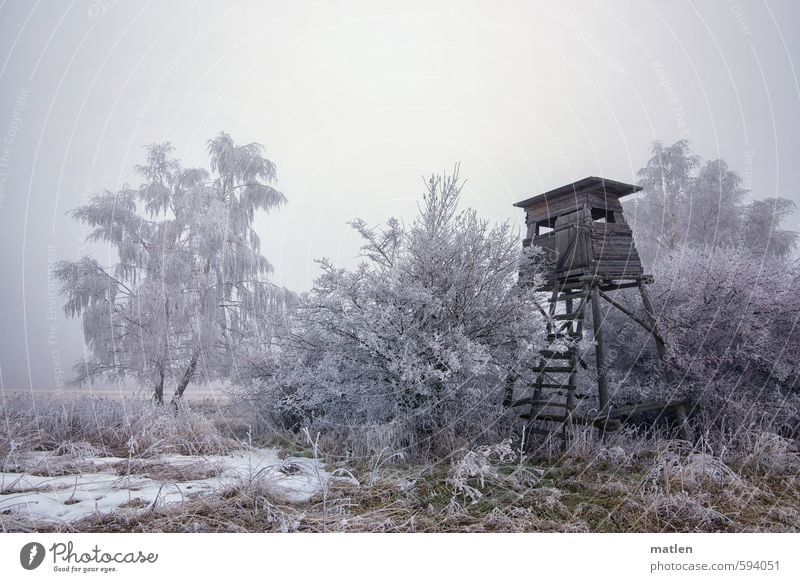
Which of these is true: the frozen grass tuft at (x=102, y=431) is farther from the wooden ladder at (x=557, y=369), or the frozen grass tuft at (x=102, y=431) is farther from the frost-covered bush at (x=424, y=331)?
the wooden ladder at (x=557, y=369)

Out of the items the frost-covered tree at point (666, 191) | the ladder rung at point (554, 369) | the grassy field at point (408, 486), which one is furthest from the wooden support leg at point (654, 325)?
the frost-covered tree at point (666, 191)

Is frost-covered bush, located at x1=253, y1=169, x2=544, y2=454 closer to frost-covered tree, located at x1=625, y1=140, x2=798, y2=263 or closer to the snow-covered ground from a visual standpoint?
the snow-covered ground

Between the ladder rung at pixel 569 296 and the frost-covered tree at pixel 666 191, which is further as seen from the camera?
the frost-covered tree at pixel 666 191

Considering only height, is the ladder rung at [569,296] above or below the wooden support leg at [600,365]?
above

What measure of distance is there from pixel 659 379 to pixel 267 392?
7.51 metres

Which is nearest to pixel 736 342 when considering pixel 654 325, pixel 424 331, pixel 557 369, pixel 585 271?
pixel 654 325

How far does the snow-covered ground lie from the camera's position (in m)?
3.61

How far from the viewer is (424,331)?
19.4 ft

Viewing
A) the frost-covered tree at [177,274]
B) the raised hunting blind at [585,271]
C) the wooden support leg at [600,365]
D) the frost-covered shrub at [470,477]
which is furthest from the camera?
the frost-covered tree at [177,274]

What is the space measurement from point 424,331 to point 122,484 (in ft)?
12.2

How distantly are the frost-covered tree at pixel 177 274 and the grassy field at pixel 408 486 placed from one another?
3.64 meters

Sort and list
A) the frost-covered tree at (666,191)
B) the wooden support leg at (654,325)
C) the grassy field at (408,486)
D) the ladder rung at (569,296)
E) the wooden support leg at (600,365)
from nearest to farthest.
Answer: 1. the grassy field at (408,486)
2. the wooden support leg at (600,365)
3. the ladder rung at (569,296)
4. the wooden support leg at (654,325)
5. the frost-covered tree at (666,191)

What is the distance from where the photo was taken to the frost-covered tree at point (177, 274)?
10.3 meters
